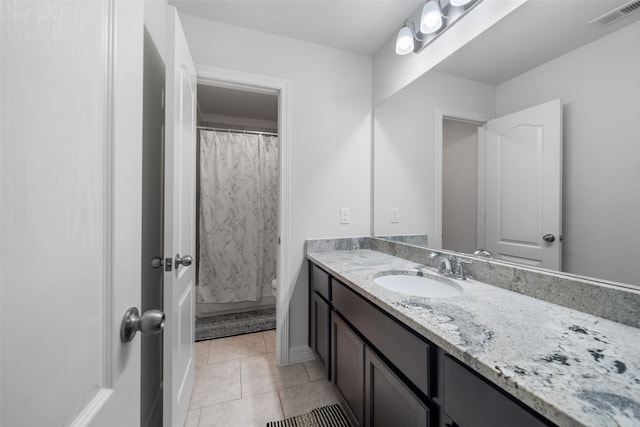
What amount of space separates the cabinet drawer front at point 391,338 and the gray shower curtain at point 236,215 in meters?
1.78

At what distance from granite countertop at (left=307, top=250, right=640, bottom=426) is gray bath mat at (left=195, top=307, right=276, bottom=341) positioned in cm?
181

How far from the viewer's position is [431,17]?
1.38 meters

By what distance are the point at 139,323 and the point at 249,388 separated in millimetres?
1404

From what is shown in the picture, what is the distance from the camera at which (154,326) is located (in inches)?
20.7

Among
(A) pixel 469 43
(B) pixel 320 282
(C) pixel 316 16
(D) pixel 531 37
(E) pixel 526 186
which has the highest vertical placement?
(C) pixel 316 16

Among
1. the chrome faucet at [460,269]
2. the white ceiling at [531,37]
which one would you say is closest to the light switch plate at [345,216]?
the chrome faucet at [460,269]

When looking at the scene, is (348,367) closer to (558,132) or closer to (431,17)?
(558,132)

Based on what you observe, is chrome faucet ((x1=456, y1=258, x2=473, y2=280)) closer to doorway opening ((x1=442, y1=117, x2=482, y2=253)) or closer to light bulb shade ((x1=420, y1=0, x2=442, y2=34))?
doorway opening ((x1=442, y1=117, x2=482, y2=253))

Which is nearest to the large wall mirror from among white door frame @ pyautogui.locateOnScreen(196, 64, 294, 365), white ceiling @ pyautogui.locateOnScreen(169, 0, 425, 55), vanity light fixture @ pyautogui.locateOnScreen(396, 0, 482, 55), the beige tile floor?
vanity light fixture @ pyautogui.locateOnScreen(396, 0, 482, 55)

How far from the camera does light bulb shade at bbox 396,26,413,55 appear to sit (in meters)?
1.56

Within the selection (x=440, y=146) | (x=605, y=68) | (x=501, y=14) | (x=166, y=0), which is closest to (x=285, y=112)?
(x=166, y=0)

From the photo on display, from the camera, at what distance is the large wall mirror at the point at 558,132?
2.47 feet

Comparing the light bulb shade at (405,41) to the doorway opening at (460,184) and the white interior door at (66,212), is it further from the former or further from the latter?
the white interior door at (66,212)

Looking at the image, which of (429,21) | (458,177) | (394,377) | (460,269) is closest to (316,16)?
(429,21)
